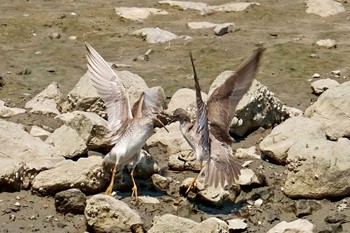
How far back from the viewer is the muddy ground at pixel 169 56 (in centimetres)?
809

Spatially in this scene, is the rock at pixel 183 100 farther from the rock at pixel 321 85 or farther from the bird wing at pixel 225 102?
the rock at pixel 321 85

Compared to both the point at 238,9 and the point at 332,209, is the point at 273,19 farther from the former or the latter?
the point at 332,209

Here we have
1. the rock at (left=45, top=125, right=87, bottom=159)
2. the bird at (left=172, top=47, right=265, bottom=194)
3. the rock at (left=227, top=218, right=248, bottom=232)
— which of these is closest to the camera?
the rock at (left=227, top=218, right=248, bottom=232)

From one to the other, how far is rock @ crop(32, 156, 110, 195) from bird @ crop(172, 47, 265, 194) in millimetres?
862

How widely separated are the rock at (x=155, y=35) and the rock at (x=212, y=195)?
5.56 metres

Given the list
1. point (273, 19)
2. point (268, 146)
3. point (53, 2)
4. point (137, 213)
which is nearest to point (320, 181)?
point (268, 146)

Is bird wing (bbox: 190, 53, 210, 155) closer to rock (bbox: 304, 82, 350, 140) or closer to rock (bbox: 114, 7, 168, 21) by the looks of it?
rock (bbox: 304, 82, 350, 140)

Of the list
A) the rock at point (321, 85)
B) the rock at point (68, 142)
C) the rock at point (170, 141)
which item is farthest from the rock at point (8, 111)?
the rock at point (321, 85)

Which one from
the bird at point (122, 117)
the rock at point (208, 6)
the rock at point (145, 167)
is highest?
the bird at point (122, 117)

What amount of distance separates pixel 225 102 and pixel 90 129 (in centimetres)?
140

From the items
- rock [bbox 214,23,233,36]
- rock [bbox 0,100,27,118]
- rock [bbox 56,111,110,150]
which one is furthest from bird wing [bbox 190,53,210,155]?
rock [bbox 214,23,233,36]

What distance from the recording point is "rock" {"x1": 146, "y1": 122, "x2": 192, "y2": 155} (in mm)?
9344

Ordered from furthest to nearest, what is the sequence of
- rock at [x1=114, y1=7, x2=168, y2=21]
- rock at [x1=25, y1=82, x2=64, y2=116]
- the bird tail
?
rock at [x1=114, y1=7, x2=168, y2=21] → rock at [x1=25, y1=82, x2=64, y2=116] → the bird tail

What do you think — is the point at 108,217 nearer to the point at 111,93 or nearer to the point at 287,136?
the point at 111,93
